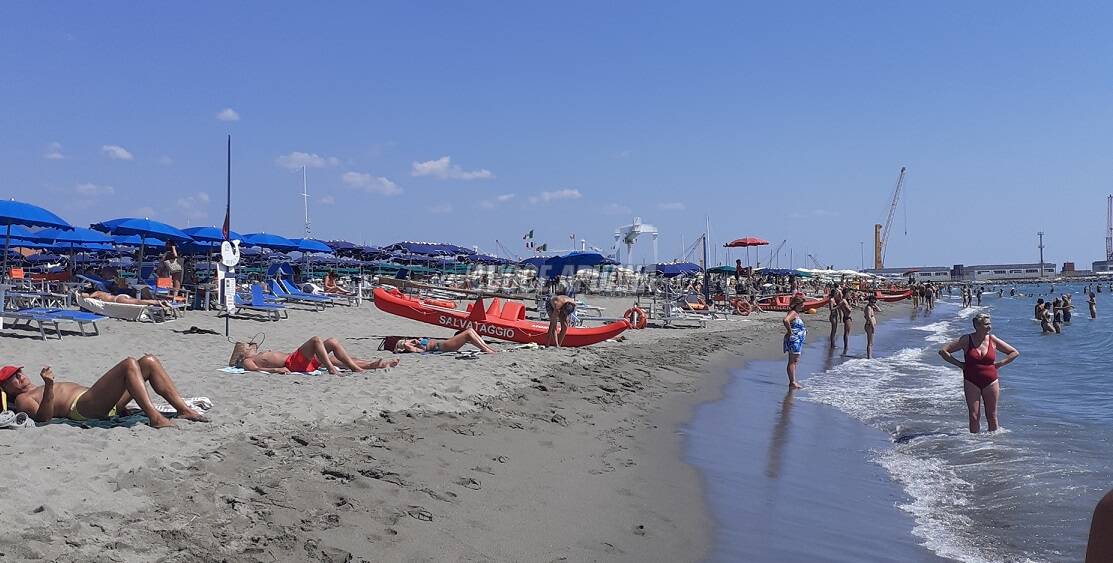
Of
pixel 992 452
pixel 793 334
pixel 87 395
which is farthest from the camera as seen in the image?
pixel 793 334

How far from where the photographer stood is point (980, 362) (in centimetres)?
674

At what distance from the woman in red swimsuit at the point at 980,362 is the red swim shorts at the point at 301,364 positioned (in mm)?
6387

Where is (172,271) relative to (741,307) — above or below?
above

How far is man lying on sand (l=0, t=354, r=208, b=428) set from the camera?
472 cm

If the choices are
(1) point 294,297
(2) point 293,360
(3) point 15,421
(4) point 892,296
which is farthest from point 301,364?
(4) point 892,296

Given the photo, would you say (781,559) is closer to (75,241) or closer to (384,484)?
(384,484)

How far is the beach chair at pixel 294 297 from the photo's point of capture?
17.2 m

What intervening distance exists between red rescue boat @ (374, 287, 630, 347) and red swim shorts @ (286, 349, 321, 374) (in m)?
3.50

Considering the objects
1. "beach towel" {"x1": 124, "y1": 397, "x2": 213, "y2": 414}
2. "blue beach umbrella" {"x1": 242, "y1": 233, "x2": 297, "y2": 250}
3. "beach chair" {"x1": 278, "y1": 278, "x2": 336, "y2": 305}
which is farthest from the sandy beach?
"blue beach umbrella" {"x1": 242, "y1": 233, "x2": 297, "y2": 250}

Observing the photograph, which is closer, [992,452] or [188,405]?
[188,405]

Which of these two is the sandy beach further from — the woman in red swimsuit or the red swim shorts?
the woman in red swimsuit

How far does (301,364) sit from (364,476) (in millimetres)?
3871

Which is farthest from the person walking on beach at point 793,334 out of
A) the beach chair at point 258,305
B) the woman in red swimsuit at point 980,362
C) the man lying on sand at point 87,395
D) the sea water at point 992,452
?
the beach chair at point 258,305

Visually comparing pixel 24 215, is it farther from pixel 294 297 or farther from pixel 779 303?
pixel 779 303
